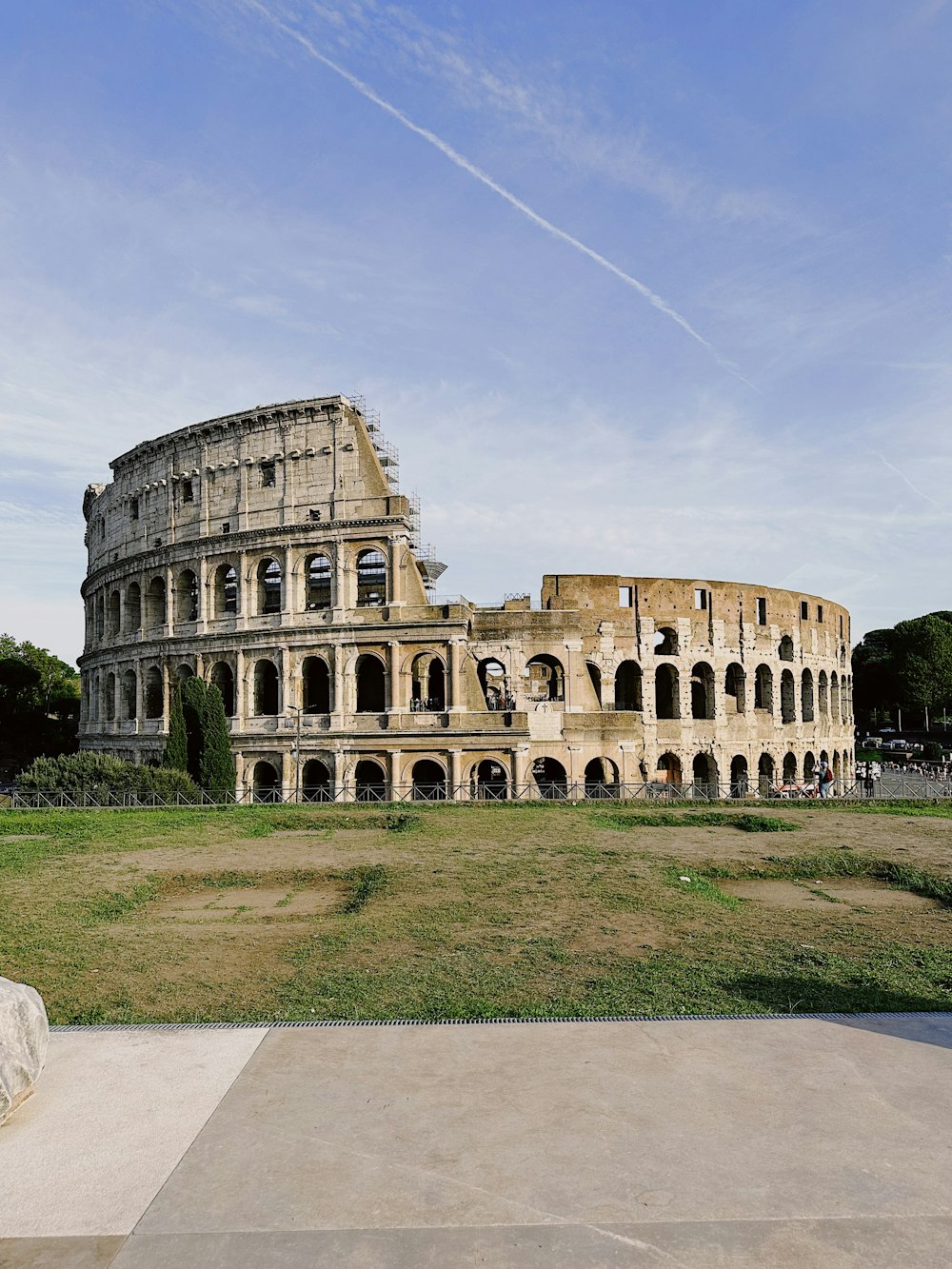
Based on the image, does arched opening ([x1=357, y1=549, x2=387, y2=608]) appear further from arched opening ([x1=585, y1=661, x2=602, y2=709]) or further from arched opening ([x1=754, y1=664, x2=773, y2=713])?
arched opening ([x1=754, y1=664, x2=773, y2=713])

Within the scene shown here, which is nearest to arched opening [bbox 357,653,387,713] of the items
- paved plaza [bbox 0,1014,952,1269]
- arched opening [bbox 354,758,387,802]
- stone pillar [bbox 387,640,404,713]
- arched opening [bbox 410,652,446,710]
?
arched opening [bbox 410,652,446,710]

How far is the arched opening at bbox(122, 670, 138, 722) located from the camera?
Answer: 1555 inches

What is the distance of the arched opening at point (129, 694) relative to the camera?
3950 cm

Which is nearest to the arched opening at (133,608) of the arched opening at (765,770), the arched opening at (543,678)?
the arched opening at (543,678)

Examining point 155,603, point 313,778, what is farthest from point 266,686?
point 155,603

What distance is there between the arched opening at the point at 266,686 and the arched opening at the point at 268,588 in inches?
87.5

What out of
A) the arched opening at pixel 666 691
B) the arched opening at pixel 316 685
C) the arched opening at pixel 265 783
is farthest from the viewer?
the arched opening at pixel 666 691

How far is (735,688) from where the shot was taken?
135 feet

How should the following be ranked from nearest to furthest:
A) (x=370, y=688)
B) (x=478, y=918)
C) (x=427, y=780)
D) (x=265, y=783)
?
(x=478, y=918), (x=427, y=780), (x=265, y=783), (x=370, y=688)

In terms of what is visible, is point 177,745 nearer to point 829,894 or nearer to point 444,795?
point 444,795

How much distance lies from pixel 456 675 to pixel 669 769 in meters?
13.0

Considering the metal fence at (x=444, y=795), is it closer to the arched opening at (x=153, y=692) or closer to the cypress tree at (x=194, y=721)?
the cypress tree at (x=194, y=721)

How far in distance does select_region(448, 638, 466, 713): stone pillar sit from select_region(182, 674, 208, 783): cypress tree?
9280 millimetres

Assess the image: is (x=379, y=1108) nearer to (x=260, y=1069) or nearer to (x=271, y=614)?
(x=260, y=1069)
